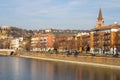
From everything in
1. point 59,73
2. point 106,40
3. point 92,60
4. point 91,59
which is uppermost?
point 106,40

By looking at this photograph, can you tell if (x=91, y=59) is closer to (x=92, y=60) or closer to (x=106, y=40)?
(x=92, y=60)

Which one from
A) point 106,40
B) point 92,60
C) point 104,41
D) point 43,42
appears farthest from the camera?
point 43,42

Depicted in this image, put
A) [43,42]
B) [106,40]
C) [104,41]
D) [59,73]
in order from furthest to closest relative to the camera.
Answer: [43,42]
[104,41]
[106,40]
[59,73]

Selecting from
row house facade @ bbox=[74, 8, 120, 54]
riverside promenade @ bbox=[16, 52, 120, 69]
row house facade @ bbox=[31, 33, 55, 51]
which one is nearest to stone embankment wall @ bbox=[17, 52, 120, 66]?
riverside promenade @ bbox=[16, 52, 120, 69]

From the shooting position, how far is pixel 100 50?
103 m

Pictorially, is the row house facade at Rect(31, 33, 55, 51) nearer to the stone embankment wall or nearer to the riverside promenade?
the stone embankment wall

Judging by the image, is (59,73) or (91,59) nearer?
(59,73)

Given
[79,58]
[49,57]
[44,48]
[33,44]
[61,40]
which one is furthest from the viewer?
[33,44]

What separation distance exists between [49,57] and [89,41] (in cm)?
1721

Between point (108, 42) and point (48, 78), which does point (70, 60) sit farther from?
point (48, 78)

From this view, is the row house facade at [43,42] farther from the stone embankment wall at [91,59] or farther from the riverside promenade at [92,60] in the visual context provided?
the riverside promenade at [92,60]

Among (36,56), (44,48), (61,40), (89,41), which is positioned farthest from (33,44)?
(89,41)

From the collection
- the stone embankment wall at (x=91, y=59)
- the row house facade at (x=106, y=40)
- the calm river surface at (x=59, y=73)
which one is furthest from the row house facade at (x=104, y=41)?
the calm river surface at (x=59, y=73)

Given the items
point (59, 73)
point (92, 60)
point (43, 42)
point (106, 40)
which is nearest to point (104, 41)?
point (106, 40)
